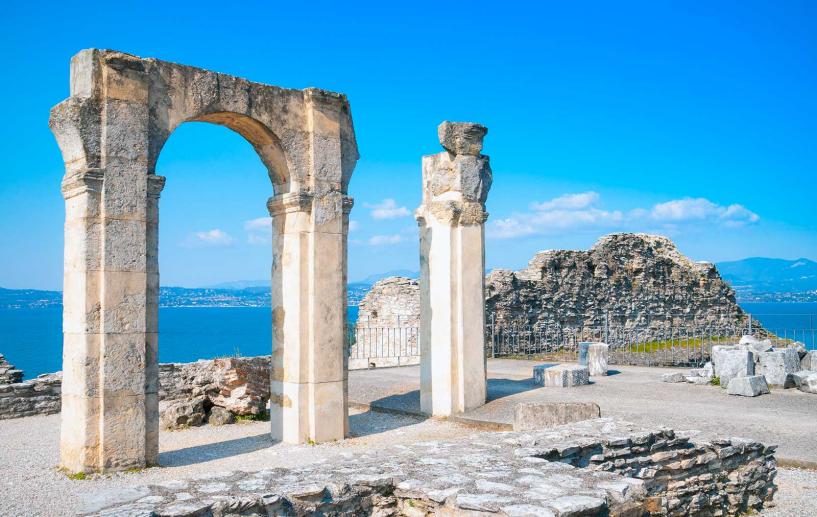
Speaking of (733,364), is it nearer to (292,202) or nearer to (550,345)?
(292,202)

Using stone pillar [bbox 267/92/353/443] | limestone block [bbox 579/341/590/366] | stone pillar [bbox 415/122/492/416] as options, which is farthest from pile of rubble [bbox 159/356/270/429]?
limestone block [bbox 579/341/590/366]

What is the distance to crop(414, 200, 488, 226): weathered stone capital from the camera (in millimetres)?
11602

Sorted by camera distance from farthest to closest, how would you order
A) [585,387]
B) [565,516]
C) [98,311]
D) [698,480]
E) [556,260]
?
1. [556,260]
2. [585,387]
3. [98,311]
4. [698,480]
5. [565,516]

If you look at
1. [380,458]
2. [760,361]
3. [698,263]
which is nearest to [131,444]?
[380,458]

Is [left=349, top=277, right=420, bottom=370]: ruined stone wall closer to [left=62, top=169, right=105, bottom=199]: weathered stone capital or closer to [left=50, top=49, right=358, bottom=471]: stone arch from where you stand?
[left=50, top=49, right=358, bottom=471]: stone arch

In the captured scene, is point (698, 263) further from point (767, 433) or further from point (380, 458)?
point (380, 458)

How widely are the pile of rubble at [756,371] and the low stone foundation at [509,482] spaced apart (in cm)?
570

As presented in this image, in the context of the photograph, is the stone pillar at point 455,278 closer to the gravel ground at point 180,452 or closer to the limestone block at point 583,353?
the gravel ground at point 180,452

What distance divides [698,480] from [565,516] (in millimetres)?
2980

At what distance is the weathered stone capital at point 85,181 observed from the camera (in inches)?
310

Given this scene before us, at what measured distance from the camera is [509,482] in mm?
5145

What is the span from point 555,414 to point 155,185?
5572 millimetres

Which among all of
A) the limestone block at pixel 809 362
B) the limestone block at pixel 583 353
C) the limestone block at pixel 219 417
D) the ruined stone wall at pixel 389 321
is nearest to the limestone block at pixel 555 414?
the limestone block at pixel 219 417

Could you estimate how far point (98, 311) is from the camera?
7953 millimetres
